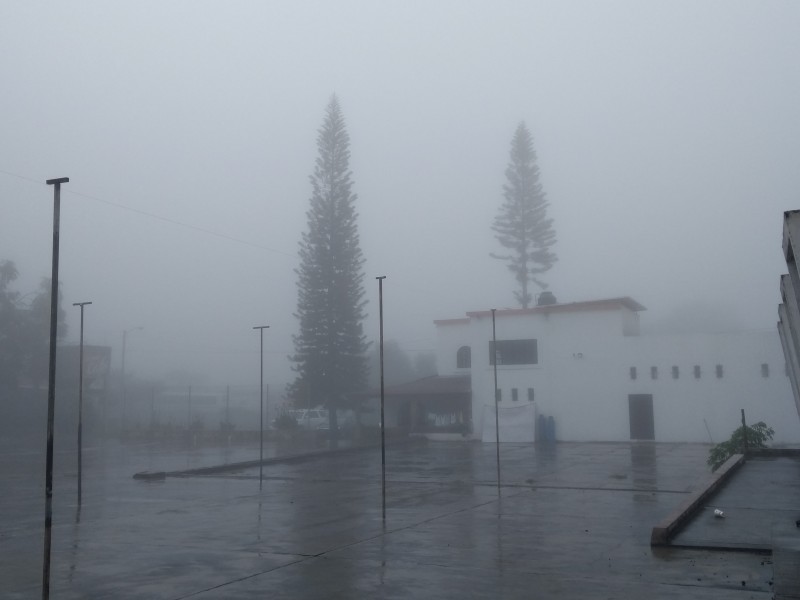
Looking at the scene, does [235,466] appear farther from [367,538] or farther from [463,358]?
[463,358]

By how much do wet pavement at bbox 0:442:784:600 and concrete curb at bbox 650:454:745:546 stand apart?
0.29 m

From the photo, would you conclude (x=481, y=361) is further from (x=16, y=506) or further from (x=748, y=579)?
(x=748, y=579)

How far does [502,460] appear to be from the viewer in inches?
990

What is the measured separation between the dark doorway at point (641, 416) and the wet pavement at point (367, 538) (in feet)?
40.8

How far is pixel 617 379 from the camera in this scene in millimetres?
34281

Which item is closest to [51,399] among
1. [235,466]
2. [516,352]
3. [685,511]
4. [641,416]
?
[685,511]

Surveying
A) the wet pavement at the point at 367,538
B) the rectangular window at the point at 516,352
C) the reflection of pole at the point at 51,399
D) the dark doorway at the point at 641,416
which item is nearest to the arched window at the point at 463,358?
the rectangular window at the point at 516,352

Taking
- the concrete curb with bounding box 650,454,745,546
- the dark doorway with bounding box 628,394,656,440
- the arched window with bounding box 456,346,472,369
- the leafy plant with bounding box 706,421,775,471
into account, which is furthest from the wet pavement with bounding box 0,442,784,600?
the arched window with bounding box 456,346,472,369

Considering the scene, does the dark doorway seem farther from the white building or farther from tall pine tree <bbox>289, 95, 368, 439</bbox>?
tall pine tree <bbox>289, 95, 368, 439</bbox>

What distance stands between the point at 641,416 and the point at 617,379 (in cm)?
177

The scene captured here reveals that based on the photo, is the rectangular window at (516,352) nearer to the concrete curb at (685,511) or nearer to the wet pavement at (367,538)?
the wet pavement at (367,538)

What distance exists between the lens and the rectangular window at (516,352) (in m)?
36.2

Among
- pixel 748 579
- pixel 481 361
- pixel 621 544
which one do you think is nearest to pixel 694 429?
pixel 481 361

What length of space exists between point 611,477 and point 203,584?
13.1m
